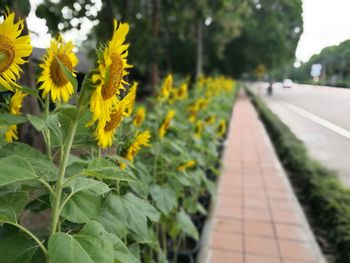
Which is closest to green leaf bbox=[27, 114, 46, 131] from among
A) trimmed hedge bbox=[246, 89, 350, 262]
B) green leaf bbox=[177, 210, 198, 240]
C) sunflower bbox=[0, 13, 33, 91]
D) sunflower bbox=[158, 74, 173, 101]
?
sunflower bbox=[0, 13, 33, 91]

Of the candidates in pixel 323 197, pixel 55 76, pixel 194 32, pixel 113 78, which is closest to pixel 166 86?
pixel 55 76

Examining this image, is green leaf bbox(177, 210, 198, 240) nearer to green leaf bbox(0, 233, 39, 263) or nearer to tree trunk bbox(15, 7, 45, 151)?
tree trunk bbox(15, 7, 45, 151)

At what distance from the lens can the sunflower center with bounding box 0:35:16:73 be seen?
952mm

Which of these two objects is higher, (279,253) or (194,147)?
(194,147)

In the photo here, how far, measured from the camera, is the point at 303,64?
2.07 meters

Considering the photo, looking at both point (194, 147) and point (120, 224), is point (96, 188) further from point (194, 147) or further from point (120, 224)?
point (194, 147)

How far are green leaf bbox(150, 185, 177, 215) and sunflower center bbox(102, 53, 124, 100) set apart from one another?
113cm

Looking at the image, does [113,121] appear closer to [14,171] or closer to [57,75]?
[57,75]

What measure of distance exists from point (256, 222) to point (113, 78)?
8.92 ft

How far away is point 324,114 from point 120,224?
1.02m

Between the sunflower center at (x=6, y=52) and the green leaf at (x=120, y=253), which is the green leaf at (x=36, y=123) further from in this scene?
the green leaf at (x=120, y=253)

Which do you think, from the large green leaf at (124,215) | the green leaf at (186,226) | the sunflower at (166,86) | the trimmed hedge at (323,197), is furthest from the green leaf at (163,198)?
the trimmed hedge at (323,197)

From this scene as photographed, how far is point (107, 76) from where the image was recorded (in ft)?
2.38

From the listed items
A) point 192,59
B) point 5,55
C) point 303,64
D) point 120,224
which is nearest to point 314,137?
point 303,64
